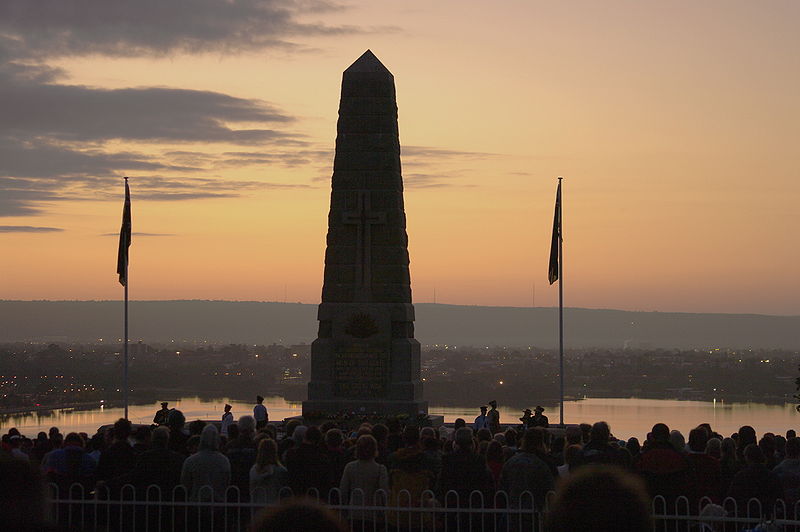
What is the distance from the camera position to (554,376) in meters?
90.9

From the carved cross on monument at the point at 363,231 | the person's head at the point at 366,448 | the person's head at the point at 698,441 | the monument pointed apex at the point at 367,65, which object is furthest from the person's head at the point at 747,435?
the monument pointed apex at the point at 367,65

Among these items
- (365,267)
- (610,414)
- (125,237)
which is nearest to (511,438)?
(365,267)

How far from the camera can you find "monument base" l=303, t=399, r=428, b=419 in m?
25.5

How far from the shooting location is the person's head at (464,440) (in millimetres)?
11883

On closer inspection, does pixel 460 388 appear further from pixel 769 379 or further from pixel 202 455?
pixel 202 455

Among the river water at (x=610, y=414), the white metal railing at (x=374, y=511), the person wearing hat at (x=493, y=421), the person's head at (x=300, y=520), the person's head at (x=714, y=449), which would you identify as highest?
the person's head at (x=300, y=520)

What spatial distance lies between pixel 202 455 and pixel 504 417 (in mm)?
48457

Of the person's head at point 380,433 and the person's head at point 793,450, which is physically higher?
the person's head at point 380,433

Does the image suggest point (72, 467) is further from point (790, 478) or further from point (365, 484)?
point (790, 478)

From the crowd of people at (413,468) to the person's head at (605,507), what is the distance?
694 cm

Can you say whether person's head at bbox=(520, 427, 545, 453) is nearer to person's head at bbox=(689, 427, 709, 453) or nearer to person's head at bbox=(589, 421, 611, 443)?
person's head at bbox=(589, 421, 611, 443)

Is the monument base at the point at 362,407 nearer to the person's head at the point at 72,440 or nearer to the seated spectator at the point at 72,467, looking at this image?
the person's head at the point at 72,440

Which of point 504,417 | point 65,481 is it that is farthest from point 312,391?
point 504,417

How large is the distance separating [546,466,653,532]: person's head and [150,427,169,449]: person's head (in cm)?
841
